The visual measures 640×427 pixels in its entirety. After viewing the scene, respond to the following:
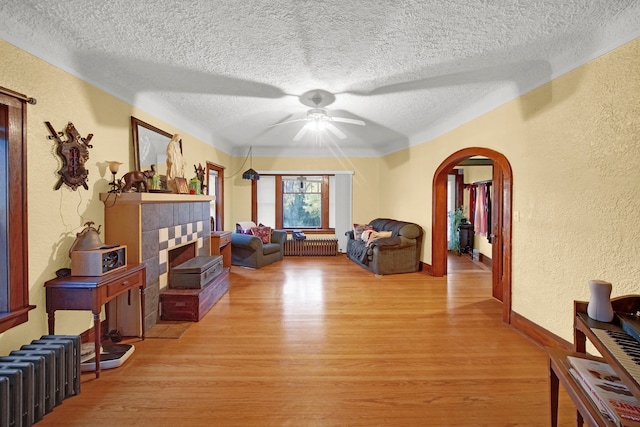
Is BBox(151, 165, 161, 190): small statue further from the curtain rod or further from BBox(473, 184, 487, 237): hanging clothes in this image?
BBox(473, 184, 487, 237): hanging clothes

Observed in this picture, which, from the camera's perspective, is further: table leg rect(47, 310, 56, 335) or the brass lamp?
the brass lamp

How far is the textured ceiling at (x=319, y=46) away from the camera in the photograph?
1.96 meters

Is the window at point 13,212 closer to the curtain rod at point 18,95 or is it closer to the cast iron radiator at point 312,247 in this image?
the curtain rod at point 18,95

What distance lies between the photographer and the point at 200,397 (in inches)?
80.9

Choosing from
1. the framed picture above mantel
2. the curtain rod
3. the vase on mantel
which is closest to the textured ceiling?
the framed picture above mantel

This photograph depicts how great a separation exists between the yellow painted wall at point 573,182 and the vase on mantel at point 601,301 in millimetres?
802

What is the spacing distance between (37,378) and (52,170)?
1510mm

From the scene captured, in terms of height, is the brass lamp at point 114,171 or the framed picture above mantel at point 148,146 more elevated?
the framed picture above mantel at point 148,146

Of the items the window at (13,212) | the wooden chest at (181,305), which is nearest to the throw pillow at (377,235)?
the wooden chest at (181,305)

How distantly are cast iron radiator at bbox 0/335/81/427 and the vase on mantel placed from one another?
3.06 meters

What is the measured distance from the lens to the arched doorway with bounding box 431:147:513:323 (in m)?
3.28

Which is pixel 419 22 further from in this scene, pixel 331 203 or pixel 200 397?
pixel 331 203

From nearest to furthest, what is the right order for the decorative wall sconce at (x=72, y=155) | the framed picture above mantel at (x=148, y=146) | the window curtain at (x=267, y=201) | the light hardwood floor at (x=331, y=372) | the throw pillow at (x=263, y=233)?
the light hardwood floor at (x=331, y=372)
the decorative wall sconce at (x=72, y=155)
the framed picture above mantel at (x=148, y=146)
the throw pillow at (x=263, y=233)
the window curtain at (x=267, y=201)

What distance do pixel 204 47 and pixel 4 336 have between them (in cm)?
251
